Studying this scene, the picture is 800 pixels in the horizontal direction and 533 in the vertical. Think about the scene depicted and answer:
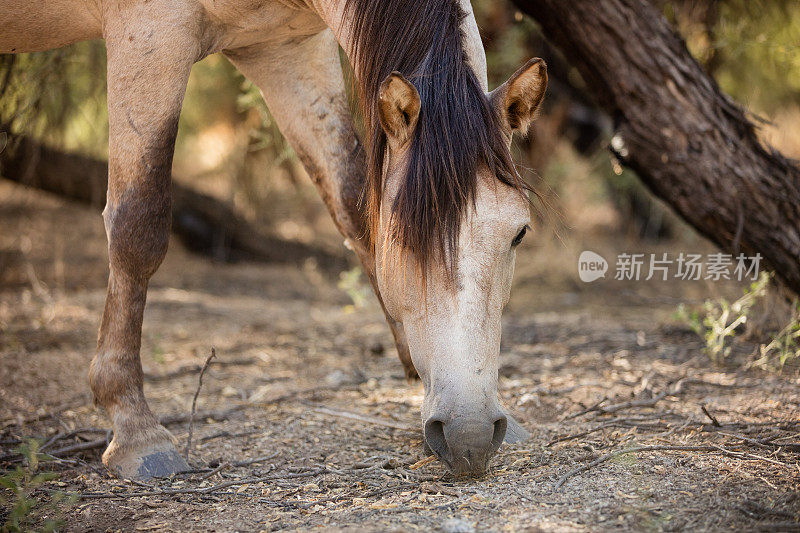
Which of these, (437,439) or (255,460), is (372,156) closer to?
(437,439)

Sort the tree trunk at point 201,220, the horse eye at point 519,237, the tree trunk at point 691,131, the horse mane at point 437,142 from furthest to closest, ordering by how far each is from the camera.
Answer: the tree trunk at point 201,220 → the tree trunk at point 691,131 → the horse eye at point 519,237 → the horse mane at point 437,142

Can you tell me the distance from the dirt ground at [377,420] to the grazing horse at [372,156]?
0.68ft

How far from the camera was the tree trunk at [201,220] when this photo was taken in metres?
5.97

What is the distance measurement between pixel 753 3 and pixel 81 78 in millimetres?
5090

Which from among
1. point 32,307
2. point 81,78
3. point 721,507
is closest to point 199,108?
point 81,78

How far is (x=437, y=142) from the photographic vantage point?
1961 millimetres

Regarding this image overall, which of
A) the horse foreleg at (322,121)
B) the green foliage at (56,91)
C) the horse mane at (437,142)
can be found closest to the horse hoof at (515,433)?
the horse foreleg at (322,121)

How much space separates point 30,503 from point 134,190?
1.10 m

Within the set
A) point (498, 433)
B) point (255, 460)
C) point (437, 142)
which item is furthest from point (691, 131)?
point (255, 460)

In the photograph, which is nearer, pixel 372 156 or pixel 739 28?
pixel 372 156

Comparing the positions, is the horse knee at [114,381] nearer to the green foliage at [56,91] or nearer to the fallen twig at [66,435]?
the fallen twig at [66,435]

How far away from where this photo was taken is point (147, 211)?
2.51 metres
